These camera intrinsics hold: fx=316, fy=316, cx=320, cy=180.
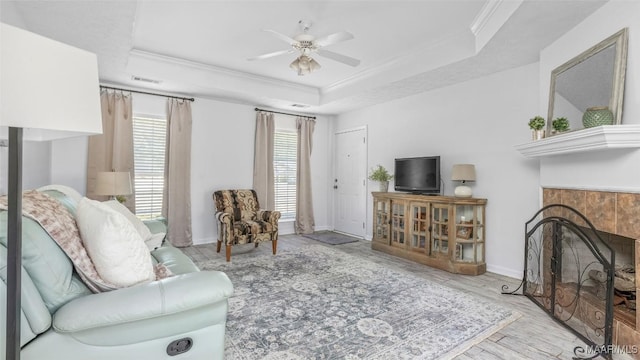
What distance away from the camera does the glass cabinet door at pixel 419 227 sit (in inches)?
163

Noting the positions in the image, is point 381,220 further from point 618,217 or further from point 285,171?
point 618,217

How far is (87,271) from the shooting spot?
141cm

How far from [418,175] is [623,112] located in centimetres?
249

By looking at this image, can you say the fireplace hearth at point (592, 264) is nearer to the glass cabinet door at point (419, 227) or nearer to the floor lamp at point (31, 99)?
the glass cabinet door at point (419, 227)

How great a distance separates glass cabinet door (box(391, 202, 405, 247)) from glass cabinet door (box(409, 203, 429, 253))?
174mm

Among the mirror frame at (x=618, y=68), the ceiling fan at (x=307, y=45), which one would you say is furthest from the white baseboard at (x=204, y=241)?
the mirror frame at (x=618, y=68)

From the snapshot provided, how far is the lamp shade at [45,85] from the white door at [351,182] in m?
5.03

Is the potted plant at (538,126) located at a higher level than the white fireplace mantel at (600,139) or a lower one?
higher

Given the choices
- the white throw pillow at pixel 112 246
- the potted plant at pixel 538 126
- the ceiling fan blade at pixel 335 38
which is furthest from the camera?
the potted plant at pixel 538 126

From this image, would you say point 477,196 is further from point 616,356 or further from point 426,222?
point 616,356

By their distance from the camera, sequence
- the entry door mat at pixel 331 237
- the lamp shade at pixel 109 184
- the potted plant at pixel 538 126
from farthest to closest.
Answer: the entry door mat at pixel 331 237
the lamp shade at pixel 109 184
the potted plant at pixel 538 126

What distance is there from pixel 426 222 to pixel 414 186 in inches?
25.7

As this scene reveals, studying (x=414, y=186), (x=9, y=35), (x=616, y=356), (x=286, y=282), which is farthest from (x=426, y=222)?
(x=9, y=35)

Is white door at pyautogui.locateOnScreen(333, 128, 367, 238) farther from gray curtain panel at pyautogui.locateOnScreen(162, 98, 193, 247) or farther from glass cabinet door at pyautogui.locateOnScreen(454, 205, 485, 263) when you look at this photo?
gray curtain panel at pyautogui.locateOnScreen(162, 98, 193, 247)
